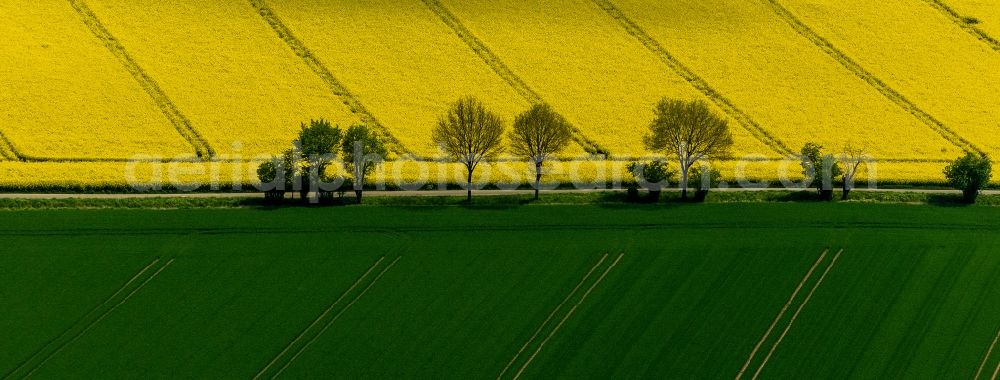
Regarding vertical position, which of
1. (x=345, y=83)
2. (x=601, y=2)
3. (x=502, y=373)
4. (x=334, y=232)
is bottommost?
(x=502, y=373)

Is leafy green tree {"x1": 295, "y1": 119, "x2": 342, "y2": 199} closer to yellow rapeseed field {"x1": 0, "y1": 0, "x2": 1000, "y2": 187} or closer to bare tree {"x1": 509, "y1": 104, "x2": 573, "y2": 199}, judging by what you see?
yellow rapeseed field {"x1": 0, "y1": 0, "x2": 1000, "y2": 187}

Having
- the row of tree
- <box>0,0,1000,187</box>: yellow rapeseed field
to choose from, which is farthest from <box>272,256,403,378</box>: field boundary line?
<box>0,0,1000,187</box>: yellow rapeseed field

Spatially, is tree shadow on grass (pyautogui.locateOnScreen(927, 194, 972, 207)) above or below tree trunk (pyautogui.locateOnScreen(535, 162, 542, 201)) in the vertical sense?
below

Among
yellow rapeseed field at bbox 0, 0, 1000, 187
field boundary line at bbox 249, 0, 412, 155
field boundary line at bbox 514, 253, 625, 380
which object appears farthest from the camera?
field boundary line at bbox 249, 0, 412, 155

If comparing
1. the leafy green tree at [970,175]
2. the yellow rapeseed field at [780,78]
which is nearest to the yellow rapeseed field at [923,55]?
the yellow rapeseed field at [780,78]

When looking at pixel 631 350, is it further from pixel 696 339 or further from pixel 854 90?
pixel 854 90

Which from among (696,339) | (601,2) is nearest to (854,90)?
(601,2)
